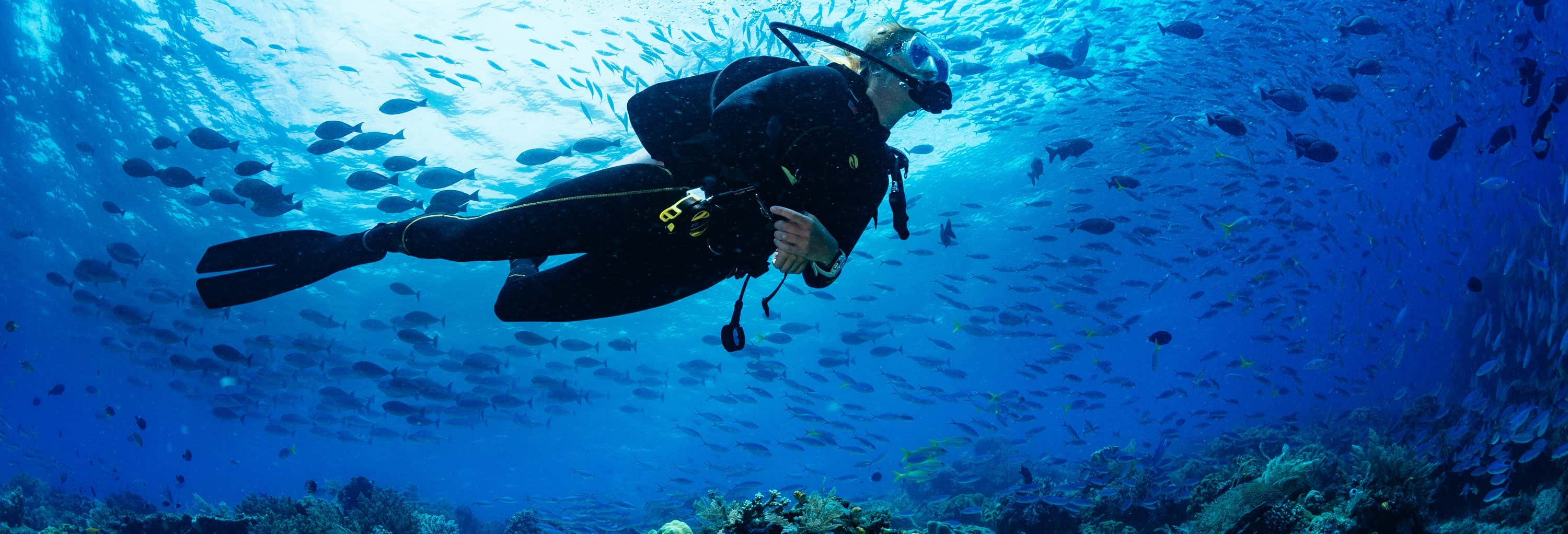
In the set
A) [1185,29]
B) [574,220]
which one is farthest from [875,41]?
[1185,29]

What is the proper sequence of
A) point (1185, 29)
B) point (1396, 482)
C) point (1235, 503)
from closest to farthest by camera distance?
point (1396, 482), point (1235, 503), point (1185, 29)

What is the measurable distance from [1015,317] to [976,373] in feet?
154

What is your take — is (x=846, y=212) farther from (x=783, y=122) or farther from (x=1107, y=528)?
(x=1107, y=528)

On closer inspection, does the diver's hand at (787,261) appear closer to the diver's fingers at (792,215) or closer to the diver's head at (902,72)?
the diver's fingers at (792,215)

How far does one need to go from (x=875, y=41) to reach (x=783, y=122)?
934 millimetres

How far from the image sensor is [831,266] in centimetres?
248

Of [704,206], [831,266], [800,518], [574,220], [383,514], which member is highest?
[574,220]

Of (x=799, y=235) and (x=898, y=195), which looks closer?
(x=799, y=235)

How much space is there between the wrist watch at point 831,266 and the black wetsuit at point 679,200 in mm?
66

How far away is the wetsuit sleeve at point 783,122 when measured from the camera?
2119 mm

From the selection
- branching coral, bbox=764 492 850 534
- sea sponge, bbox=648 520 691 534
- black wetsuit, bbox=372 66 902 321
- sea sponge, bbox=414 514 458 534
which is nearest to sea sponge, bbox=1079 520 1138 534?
branching coral, bbox=764 492 850 534

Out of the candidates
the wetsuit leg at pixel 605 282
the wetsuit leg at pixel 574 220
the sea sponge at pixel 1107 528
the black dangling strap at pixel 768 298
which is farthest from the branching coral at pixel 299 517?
the sea sponge at pixel 1107 528

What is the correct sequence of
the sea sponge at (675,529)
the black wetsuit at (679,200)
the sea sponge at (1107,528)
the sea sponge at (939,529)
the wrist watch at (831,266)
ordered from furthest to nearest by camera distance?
the sea sponge at (1107,528) → the sea sponge at (939,529) → the sea sponge at (675,529) → the wrist watch at (831,266) → the black wetsuit at (679,200)

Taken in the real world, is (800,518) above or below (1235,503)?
above
